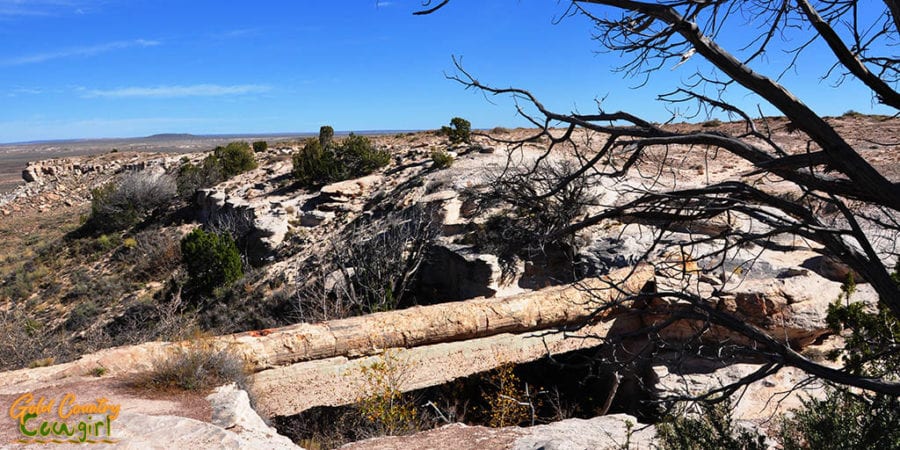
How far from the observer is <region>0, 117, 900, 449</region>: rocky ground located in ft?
19.3

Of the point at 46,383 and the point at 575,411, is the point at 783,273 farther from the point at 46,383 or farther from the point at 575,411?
the point at 46,383

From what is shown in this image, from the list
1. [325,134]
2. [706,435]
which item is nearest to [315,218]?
[325,134]

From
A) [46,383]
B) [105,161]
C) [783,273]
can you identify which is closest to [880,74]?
[783,273]

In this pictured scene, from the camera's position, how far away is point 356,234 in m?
15.8

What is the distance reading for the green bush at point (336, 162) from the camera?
68.5ft

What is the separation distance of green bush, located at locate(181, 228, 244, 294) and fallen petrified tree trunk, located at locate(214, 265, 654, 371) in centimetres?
879

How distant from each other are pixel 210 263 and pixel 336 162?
22.7 ft

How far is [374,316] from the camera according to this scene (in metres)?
8.30

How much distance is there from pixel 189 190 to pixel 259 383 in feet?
65.6

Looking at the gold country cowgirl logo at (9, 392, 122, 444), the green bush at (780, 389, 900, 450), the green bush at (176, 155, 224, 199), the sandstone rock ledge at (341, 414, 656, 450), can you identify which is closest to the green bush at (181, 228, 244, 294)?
the green bush at (176, 155, 224, 199)

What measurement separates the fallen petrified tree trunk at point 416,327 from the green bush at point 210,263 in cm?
879

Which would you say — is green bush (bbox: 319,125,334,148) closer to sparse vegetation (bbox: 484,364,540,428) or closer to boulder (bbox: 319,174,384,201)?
boulder (bbox: 319,174,384,201)

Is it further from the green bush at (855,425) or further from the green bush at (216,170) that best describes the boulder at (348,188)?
the green bush at (855,425)

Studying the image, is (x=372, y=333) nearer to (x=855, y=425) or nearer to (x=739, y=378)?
(x=739, y=378)
